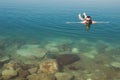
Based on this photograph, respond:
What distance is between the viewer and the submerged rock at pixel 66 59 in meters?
27.4

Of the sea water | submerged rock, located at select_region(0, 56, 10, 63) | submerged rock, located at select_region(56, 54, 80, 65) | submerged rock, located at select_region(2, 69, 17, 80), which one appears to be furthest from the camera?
the sea water

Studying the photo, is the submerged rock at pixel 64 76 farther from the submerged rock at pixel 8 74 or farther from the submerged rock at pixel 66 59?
the submerged rock at pixel 8 74

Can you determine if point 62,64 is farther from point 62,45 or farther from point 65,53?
point 62,45

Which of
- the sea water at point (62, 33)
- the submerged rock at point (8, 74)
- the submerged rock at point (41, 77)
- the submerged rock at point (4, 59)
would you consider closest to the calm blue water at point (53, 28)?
the sea water at point (62, 33)

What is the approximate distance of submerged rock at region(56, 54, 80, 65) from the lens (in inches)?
1078

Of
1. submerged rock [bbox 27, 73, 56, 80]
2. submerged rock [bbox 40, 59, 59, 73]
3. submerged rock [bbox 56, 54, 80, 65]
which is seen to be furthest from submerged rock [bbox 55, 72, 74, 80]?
submerged rock [bbox 56, 54, 80, 65]

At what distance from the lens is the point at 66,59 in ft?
91.2

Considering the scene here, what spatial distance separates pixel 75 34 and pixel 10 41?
1111 centimetres

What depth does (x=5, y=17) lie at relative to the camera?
1901 inches

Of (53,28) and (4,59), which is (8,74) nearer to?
(4,59)

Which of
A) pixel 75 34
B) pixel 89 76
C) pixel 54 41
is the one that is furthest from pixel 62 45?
pixel 89 76

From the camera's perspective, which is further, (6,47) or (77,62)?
(6,47)

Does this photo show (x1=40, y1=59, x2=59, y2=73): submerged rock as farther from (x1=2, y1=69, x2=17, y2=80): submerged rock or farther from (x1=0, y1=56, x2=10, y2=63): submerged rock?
(x1=0, y1=56, x2=10, y2=63): submerged rock

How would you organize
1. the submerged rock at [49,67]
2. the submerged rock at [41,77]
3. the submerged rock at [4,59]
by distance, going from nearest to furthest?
the submerged rock at [41,77], the submerged rock at [49,67], the submerged rock at [4,59]
